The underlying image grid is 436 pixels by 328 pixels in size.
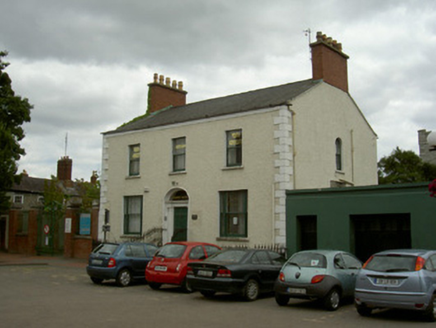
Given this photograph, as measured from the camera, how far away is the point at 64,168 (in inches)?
2243

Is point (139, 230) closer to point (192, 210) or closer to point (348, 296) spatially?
point (192, 210)

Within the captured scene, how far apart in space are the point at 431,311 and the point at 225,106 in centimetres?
1568

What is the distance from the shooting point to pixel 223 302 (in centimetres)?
1293

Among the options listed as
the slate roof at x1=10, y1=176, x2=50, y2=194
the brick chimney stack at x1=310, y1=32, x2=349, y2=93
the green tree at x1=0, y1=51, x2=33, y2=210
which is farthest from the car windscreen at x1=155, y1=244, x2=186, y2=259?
the slate roof at x1=10, y1=176, x2=50, y2=194

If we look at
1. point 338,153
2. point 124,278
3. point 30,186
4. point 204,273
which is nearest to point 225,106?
point 338,153

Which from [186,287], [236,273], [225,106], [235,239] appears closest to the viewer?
[236,273]

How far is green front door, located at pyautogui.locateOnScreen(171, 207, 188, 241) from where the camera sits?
23.3 meters

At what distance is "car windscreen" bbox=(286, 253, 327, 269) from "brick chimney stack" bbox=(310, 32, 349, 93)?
12.5 meters

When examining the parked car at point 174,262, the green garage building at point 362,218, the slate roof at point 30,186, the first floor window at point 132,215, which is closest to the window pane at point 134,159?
the first floor window at point 132,215

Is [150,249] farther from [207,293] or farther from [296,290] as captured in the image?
[296,290]

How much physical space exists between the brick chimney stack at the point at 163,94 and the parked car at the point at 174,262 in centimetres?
1578

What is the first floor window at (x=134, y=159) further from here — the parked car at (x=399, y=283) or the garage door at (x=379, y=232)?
the parked car at (x=399, y=283)

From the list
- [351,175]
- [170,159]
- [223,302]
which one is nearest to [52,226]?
[170,159]

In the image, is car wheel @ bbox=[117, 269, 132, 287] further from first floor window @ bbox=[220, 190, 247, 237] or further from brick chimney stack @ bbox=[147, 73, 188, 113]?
brick chimney stack @ bbox=[147, 73, 188, 113]
